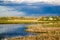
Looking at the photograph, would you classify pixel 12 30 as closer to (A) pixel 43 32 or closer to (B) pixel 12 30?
(B) pixel 12 30

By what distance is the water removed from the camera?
51.1 inches

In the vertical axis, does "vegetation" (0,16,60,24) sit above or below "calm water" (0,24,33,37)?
above

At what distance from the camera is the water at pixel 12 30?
4.26 feet

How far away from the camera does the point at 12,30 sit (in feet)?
4.28

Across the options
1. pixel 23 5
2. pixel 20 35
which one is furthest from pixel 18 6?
pixel 20 35

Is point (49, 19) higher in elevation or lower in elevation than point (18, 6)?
lower

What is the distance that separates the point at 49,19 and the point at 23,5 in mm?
328

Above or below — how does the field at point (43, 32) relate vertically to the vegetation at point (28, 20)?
below

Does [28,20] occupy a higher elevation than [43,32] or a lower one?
higher

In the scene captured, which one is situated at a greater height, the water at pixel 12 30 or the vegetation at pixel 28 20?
the vegetation at pixel 28 20

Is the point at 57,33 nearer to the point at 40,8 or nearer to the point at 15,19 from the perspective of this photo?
the point at 40,8

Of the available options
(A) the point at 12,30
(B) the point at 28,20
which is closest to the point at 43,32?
(B) the point at 28,20

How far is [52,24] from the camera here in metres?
1.32

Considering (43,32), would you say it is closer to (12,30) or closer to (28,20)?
(28,20)
